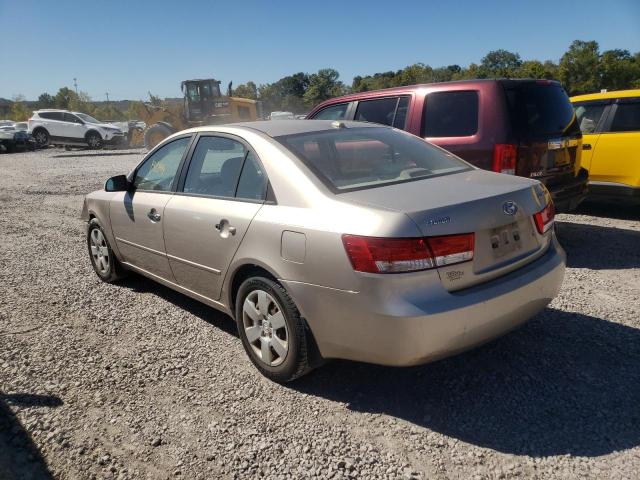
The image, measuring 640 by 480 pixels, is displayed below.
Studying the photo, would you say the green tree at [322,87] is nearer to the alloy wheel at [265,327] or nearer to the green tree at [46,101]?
the green tree at [46,101]

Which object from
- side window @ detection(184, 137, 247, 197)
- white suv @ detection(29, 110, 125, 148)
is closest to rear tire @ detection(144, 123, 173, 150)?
white suv @ detection(29, 110, 125, 148)

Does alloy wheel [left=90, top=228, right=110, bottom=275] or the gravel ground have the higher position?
alloy wheel [left=90, top=228, right=110, bottom=275]

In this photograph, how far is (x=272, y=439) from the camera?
2.68 meters

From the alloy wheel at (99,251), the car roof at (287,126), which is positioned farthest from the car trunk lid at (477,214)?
the alloy wheel at (99,251)

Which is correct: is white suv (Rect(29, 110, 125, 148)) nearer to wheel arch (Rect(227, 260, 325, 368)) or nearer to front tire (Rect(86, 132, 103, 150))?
front tire (Rect(86, 132, 103, 150))

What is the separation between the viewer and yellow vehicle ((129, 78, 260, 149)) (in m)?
22.8

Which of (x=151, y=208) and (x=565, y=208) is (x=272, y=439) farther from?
(x=565, y=208)

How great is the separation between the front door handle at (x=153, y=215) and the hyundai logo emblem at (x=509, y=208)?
261cm

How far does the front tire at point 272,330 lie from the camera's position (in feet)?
9.58

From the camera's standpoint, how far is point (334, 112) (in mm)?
6828

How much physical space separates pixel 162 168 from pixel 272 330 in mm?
2017

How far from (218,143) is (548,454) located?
291 centimetres

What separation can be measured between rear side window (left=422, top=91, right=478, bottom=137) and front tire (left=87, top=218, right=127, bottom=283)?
11.6ft

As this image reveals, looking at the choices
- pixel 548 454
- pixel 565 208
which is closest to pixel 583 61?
pixel 565 208
